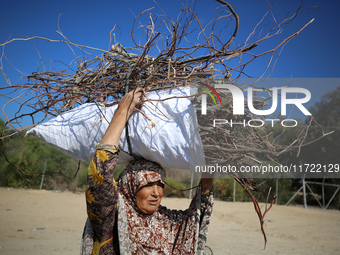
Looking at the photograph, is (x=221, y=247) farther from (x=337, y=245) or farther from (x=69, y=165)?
(x=69, y=165)

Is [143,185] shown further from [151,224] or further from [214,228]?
[214,228]

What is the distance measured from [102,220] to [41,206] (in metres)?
12.2

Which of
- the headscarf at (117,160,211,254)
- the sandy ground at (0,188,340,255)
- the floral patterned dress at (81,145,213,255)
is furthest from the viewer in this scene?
the sandy ground at (0,188,340,255)

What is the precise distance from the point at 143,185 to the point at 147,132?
1.26ft

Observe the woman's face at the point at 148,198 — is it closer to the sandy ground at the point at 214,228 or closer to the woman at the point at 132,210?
the woman at the point at 132,210

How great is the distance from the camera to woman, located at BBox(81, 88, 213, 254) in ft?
5.56

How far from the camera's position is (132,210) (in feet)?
6.48

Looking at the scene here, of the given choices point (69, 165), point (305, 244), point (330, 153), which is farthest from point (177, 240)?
point (69, 165)

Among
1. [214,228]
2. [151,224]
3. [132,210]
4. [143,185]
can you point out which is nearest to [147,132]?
[143,185]

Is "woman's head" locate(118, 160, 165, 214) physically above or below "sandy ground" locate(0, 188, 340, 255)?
above

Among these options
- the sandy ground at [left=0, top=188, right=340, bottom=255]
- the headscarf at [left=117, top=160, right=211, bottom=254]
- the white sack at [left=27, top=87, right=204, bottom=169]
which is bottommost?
the sandy ground at [left=0, top=188, right=340, bottom=255]

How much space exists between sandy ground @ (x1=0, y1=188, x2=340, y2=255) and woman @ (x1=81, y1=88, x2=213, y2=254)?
523 cm

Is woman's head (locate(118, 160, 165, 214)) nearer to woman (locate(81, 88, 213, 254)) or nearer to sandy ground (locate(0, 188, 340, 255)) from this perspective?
woman (locate(81, 88, 213, 254))

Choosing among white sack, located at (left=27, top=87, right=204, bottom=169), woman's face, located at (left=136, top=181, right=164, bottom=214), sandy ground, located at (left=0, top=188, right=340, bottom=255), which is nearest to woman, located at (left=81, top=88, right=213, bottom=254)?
woman's face, located at (left=136, top=181, right=164, bottom=214)
